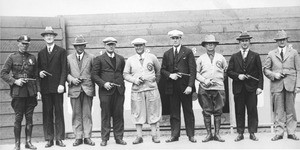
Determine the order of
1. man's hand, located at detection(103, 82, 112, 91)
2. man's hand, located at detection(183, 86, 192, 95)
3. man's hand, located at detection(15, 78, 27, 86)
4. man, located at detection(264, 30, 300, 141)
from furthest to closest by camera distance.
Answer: man, located at detection(264, 30, 300, 141), man's hand, located at detection(183, 86, 192, 95), man's hand, located at detection(103, 82, 112, 91), man's hand, located at detection(15, 78, 27, 86)

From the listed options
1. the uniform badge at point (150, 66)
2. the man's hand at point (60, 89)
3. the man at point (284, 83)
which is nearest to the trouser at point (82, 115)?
the man's hand at point (60, 89)

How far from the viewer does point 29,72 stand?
20.2 feet

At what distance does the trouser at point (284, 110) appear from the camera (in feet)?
20.7

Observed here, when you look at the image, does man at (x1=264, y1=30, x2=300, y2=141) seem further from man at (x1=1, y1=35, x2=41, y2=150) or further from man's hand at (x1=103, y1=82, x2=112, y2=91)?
man at (x1=1, y1=35, x2=41, y2=150)

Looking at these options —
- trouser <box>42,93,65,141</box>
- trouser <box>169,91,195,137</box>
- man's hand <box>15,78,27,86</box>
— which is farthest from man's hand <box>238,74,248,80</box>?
man's hand <box>15,78,27,86</box>

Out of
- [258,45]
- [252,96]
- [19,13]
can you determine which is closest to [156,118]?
[252,96]

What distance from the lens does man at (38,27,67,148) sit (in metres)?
6.22

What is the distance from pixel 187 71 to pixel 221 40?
156 cm

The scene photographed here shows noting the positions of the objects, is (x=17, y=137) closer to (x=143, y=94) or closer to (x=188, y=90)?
(x=143, y=94)

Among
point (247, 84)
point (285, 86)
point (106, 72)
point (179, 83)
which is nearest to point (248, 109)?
point (247, 84)

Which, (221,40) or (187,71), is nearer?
(187,71)

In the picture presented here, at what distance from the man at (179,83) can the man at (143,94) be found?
0.84 feet

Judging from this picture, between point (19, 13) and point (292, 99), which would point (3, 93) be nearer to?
point (19, 13)

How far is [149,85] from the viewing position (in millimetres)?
6289
